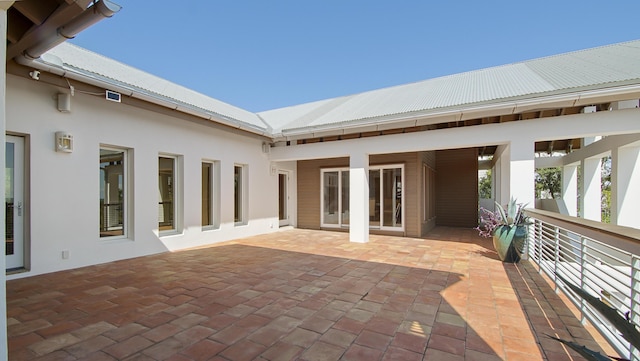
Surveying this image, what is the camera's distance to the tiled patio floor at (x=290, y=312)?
2631 mm

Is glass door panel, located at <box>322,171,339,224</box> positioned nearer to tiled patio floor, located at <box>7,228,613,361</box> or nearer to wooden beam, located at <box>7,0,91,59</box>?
tiled patio floor, located at <box>7,228,613,361</box>

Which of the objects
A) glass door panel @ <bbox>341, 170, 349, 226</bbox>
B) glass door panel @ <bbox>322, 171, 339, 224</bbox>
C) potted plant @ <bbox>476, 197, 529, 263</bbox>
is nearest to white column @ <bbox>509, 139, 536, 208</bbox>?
potted plant @ <bbox>476, 197, 529, 263</bbox>

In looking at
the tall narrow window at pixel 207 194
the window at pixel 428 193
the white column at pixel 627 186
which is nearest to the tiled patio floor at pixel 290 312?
the tall narrow window at pixel 207 194

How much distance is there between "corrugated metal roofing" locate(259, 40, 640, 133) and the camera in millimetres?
6141

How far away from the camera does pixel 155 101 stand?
237 inches

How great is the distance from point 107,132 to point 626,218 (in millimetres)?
11816

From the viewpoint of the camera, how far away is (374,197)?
9.82 metres

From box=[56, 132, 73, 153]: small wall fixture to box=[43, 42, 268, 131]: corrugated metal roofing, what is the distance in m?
1.18

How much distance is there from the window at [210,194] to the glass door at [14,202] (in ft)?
12.0

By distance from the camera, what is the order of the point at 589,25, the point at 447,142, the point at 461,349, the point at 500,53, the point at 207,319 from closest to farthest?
the point at 461,349, the point at 207,319, the point at 447,142, the point at 589,25, the point at 500,53

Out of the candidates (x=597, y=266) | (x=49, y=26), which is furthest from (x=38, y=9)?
(x=597, y=266)

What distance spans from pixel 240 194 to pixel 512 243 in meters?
7.06

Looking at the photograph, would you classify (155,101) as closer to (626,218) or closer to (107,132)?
(107,132)

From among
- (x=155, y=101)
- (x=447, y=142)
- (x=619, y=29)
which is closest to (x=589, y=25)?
(x=619, y=29)
